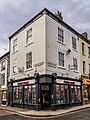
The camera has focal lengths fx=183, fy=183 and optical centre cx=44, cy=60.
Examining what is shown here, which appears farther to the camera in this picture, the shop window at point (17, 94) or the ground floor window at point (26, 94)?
the shop window at point (17, 94)

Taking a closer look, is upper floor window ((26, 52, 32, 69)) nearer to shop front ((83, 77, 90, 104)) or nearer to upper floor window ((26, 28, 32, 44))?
upper floor window ((26, 28, 32, 44))

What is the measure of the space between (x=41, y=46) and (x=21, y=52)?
4.58 meters

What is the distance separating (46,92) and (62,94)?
2.01m

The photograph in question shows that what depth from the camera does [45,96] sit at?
18.9 metres

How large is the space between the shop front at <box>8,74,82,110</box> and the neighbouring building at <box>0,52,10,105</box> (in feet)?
13.1

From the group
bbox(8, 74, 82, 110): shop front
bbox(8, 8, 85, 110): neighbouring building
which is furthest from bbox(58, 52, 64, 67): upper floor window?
bbox(8, 74, 82, 110): shop front

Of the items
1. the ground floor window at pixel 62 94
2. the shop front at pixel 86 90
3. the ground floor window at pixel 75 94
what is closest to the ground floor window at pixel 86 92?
the shop front at pixel 86 90

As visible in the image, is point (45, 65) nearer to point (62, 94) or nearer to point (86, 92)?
point (62, 94)

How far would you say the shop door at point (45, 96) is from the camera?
18625mm

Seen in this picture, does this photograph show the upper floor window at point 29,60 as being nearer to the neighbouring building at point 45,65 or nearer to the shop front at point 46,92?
the neighbouring building at point 45,65

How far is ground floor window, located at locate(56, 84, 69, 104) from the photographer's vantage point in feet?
62.2

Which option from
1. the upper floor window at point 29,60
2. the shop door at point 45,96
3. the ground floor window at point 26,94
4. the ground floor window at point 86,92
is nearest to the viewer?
the shop door at point 45,96

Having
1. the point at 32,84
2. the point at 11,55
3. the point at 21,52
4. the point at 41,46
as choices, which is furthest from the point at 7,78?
the point at 41,46

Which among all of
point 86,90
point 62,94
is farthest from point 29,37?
point 86,90
